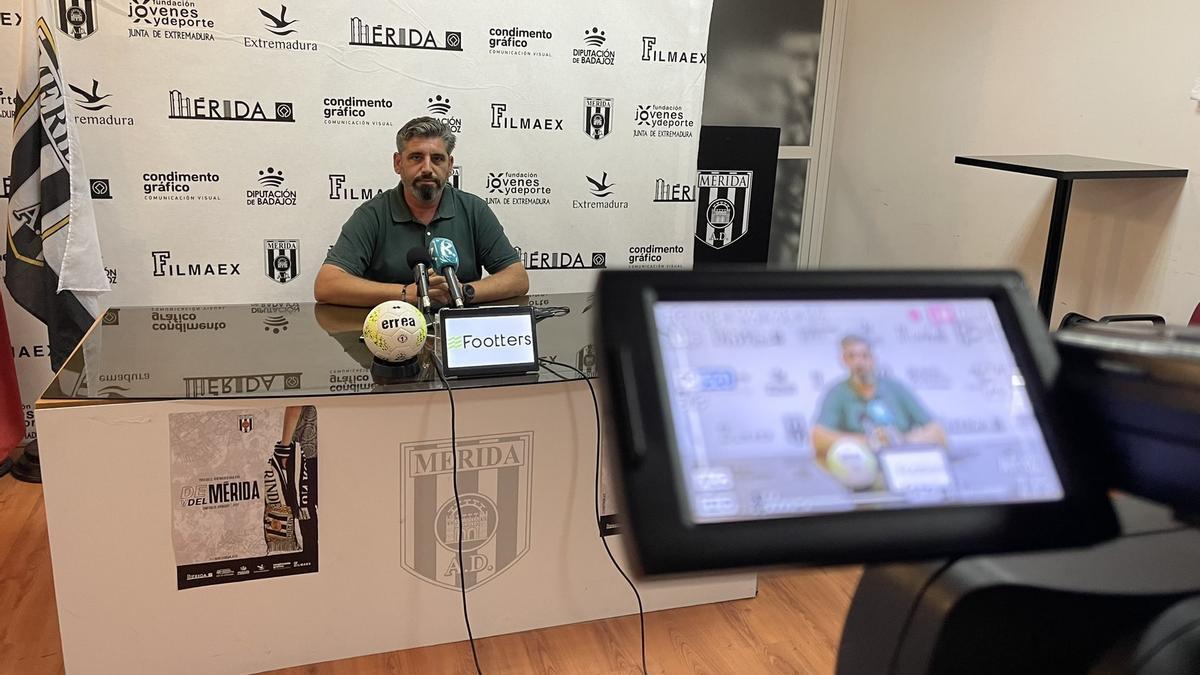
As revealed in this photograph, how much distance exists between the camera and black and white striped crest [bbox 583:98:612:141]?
3660mm

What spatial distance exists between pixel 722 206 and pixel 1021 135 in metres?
1.31

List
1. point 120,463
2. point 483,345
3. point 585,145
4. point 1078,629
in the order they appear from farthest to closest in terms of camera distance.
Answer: point 585,145 → point 483,345 → point 120,463 → point 1078,629

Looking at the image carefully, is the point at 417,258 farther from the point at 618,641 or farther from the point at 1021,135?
the point at 1021,135

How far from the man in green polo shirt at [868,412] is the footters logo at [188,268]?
126 inches

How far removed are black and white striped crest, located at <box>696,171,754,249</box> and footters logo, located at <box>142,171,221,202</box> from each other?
A: 2.04 m

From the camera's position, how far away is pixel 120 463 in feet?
6.07

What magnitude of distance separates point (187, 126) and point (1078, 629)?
328cm

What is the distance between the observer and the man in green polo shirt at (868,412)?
1.93 feet

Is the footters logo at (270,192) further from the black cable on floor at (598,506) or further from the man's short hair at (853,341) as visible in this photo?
the man's short hair at (853,341)

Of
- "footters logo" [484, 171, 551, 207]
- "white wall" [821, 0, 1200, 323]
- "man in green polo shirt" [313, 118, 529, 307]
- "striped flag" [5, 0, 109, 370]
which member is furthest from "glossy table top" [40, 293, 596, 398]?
"white wall" [821, 0, 1200, 323]

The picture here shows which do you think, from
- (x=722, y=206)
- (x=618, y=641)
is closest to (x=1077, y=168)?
(x=722, y=206)

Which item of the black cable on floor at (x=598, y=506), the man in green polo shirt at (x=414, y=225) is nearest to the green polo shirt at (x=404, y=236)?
the man in green polo shirt at (x=414, y=225)

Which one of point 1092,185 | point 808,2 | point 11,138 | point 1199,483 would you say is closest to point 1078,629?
point 1199,483

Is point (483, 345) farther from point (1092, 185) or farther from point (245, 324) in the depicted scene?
point (1092, 185)
